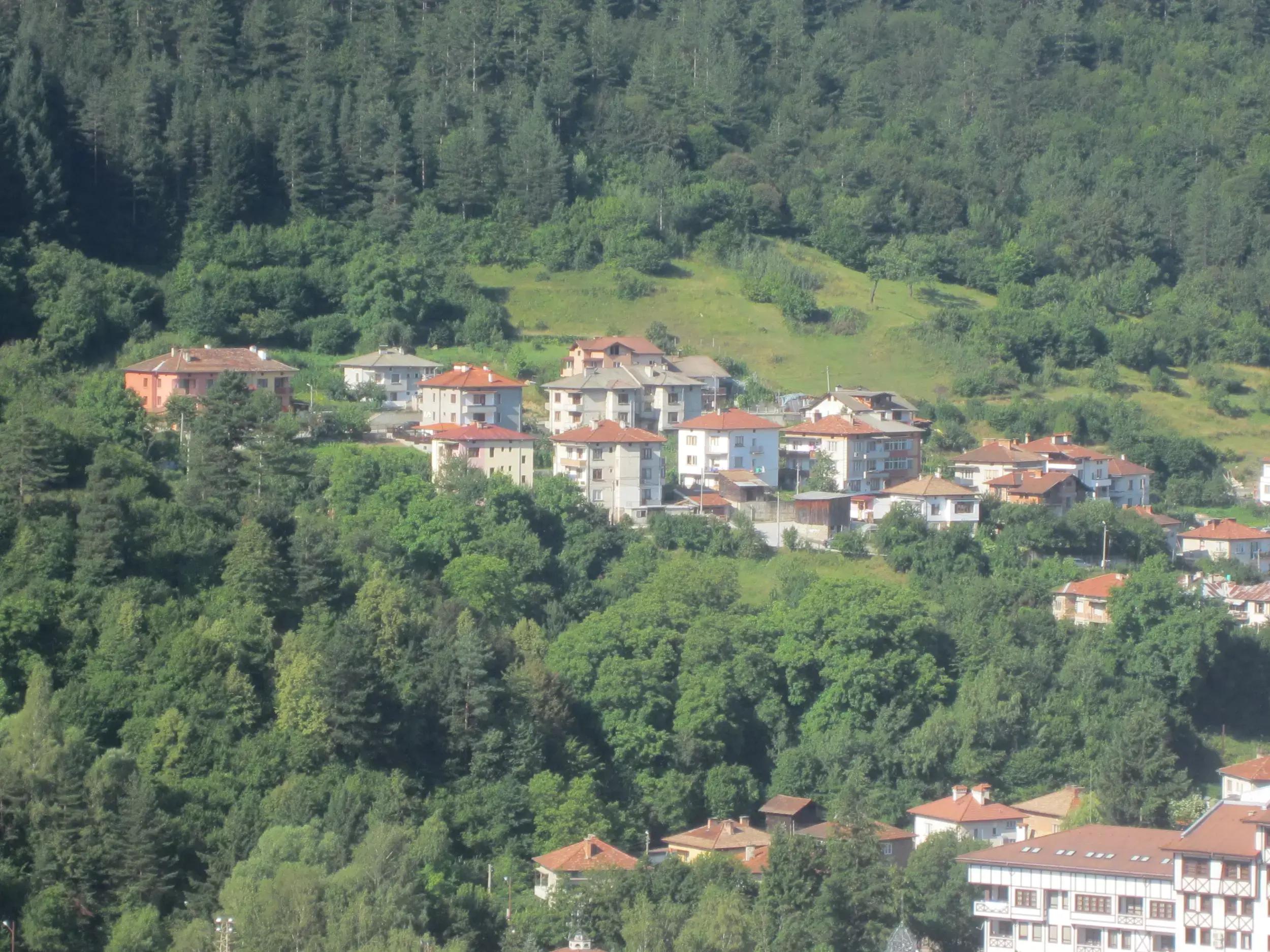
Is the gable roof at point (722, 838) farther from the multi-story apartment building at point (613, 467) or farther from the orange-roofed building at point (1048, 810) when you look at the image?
the multi-story apartment building at point (613, 467)

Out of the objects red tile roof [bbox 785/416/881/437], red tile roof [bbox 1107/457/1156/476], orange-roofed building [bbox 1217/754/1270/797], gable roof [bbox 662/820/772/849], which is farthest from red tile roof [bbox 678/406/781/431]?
orange-roofed building [bbox 1217/754/1270/797]

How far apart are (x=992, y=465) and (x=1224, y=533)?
18.9ft

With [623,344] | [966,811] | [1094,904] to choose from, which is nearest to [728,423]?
[623,344]

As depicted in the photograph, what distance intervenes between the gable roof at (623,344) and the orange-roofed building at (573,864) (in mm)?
21631

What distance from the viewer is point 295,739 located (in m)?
34.3

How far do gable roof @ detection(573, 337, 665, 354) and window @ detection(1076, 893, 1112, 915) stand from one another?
81.2ft

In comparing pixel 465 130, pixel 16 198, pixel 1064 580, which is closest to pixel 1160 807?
pixel 1064 580

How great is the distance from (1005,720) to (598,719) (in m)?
7.70

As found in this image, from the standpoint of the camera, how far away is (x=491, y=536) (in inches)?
1703

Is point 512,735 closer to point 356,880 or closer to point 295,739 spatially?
point 295,739

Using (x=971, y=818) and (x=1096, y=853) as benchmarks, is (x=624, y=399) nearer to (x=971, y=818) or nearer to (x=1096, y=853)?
(x=971, y=818)

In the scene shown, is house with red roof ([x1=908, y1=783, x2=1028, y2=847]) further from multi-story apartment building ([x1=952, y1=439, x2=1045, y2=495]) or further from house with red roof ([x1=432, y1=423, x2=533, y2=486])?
multi-story apartment building ([x1=952, y1=439, x2=1045, y2=495])

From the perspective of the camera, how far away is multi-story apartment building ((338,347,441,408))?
2050 inches

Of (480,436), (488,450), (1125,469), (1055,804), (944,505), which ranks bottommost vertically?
(1055,804)
